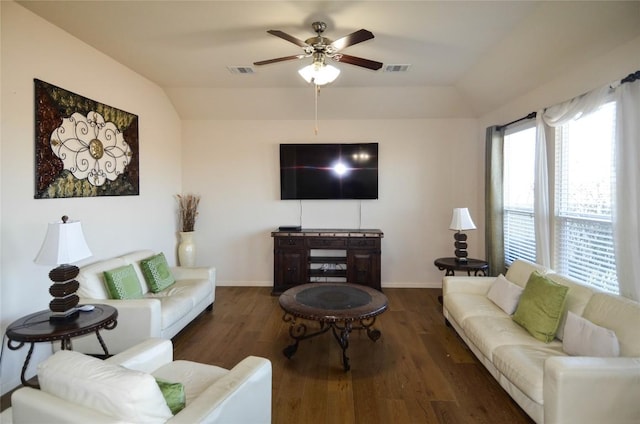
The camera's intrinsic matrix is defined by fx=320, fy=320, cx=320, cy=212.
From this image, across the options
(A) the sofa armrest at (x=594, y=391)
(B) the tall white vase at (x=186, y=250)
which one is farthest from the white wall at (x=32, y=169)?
(A) the sofa armrest at (x=594, y=391)

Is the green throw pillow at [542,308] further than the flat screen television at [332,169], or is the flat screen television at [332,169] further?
the flat screen television at [332,169]

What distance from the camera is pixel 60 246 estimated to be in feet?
7.58

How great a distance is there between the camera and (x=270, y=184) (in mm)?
5246

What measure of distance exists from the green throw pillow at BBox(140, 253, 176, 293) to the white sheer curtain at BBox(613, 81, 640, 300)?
4262mm

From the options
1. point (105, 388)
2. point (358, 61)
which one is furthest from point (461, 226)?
point (105, 388)

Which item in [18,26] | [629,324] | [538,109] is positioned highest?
[18,26]

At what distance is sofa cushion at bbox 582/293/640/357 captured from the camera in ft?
6.42

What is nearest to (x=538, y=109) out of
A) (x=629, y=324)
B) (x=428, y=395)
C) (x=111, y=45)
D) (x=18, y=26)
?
(x=629, y=324)

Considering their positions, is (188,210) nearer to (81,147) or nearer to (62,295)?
(81,147)

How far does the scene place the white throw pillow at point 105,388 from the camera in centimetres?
121

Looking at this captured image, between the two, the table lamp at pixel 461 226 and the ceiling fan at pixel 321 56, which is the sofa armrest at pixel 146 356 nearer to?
the ceiling fan at pixel 321 56

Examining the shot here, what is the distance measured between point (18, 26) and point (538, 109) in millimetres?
4914

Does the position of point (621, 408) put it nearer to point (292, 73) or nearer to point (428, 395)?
point (428, 395)

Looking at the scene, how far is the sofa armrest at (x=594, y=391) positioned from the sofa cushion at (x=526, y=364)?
131mm
